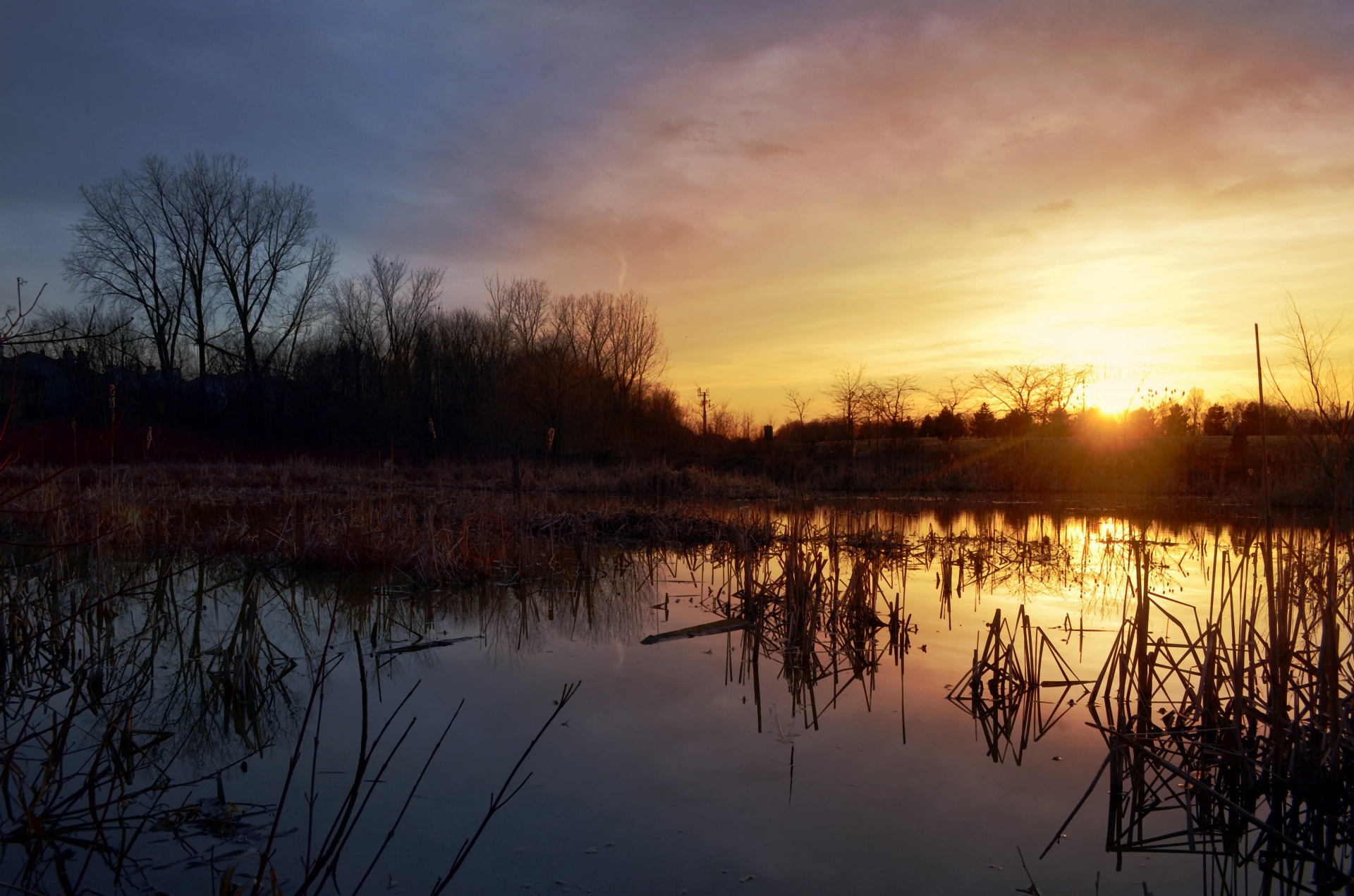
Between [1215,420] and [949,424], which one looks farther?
[1215,420]

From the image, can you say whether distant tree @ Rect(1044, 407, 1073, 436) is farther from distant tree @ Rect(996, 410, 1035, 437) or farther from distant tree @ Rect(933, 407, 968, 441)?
distant tree @ Rect(933, 407, 968, 441)

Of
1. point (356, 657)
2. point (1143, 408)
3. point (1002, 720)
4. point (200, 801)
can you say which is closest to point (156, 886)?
point (200, 801)

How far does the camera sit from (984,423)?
39594 mm

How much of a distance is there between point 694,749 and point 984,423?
38.9 meters

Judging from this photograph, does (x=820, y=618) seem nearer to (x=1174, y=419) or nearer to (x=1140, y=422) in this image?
(x=1140, y=422)

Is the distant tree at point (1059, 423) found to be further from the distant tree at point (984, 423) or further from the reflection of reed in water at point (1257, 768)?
the reflection of reed in water at point (1257, 768)

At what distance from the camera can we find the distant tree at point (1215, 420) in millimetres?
40688

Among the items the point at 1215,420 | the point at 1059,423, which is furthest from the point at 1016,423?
the point at 1215,420

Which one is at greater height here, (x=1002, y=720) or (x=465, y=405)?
(x=465, y=405)

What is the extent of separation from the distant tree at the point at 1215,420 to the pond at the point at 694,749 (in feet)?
138

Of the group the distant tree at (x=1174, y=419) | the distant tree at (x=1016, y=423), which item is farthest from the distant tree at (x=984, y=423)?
the distant tree at (x=1174, y=419)

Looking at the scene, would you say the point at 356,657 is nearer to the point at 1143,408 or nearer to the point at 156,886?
the point at 156,886

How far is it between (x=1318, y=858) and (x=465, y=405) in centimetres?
3546

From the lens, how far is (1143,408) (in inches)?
1090
